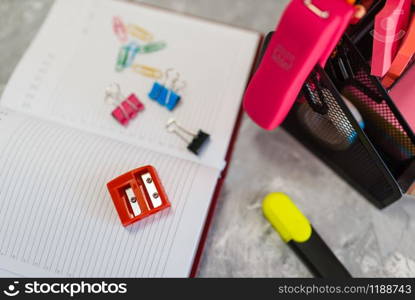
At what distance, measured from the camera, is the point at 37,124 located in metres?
0.54

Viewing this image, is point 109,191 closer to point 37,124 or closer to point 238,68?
point 37,124

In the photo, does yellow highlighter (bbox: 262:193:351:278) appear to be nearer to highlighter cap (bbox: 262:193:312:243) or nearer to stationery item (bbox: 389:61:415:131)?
highlighter cap (bbox: 262:193:312:243)

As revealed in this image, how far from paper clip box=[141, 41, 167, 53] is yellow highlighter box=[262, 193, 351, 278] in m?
0.30

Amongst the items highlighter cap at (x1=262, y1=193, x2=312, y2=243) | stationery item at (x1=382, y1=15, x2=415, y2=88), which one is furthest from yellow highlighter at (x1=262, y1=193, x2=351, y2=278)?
stationery item at (x1=382, y1=15, x2=415, y2=88)

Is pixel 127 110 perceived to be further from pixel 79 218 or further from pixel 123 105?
pixel 79 218

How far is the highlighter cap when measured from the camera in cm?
52

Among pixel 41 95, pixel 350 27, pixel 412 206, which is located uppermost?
pixel 350 27

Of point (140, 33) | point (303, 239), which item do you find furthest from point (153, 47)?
point (303, 239)

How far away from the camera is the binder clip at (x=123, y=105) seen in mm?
572

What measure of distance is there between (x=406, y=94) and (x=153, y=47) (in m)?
0.38

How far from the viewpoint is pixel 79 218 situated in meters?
0.49

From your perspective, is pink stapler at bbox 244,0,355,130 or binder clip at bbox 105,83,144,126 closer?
pink stapler at bbox 244,0,355,130

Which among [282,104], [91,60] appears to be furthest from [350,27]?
[91,60]

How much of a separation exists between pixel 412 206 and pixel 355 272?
0.43 feet
